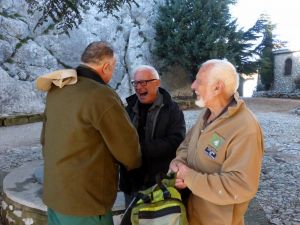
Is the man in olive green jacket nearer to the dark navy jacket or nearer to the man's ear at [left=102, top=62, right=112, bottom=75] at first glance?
the man's ear at [left=102, top=62, right=112, bottom=75]

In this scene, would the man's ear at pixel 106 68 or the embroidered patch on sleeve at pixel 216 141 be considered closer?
the embroidered patch on sleeve at pixel 216 141

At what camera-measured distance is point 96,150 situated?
1.86m

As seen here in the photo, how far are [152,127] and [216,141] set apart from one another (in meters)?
0.86

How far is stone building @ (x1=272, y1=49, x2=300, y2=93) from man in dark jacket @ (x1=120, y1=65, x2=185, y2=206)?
77.8ft

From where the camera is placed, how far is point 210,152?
1.80 metres

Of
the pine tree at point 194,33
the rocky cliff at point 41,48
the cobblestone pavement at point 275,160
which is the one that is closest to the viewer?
the cobblestone pavement at point 275,160

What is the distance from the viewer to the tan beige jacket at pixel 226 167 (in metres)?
1.66

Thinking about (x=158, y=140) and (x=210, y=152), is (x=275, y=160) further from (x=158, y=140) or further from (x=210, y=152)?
(x=210, y=152)

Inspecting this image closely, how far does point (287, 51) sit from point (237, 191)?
1010 inches

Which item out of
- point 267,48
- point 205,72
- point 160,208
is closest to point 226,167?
point 160,208

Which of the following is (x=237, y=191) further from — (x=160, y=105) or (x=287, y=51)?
(x=287, y=51)

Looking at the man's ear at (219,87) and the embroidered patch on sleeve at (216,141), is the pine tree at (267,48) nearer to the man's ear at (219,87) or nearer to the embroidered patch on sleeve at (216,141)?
the man's ear at (219,87)

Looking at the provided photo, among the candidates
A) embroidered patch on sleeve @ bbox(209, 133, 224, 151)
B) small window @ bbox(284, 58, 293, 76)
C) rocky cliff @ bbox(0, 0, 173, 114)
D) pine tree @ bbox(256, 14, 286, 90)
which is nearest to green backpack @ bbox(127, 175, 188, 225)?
embroidered patch on sleeve @ bbox(209, 133, 224, 151)

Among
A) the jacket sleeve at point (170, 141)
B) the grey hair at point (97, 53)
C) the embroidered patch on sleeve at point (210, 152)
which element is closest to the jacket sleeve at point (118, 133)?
the grey hair at point (97, 53)
